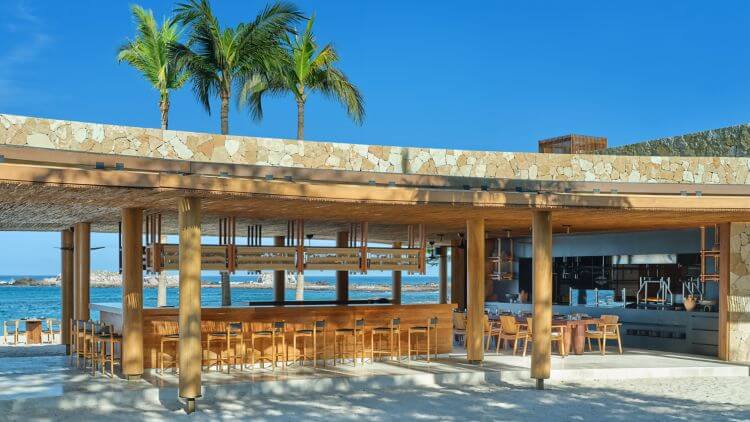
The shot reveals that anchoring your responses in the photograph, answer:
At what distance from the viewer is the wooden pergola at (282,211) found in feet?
33.1

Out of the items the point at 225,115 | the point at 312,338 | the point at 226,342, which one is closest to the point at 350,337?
the point at 312,338

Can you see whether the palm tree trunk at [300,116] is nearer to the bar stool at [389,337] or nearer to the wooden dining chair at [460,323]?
the wooden dining chair at [460,323]

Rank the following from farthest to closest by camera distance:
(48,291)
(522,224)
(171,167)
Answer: (48,291) < (522,224) < (171,167)

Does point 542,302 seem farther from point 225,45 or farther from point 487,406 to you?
point 225,45

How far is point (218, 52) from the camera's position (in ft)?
65.9

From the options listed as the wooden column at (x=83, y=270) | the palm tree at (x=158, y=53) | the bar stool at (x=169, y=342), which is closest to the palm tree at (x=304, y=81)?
the palm tree at (x=158, y=53)

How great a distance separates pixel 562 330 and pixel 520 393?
11.9 feet

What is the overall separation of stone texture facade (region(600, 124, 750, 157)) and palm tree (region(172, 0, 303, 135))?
31.3 feet

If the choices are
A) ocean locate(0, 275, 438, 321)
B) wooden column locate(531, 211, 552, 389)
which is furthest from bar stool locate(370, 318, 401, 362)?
ocean locate(0, 275, 438, 321)

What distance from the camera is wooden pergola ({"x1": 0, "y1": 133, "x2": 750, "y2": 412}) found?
10077 millimetres

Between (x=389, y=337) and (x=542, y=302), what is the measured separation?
3.65 metres

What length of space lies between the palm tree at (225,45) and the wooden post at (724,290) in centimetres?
1123

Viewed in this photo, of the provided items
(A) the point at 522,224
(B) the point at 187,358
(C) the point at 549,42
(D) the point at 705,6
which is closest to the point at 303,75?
(A) the point at 522,224

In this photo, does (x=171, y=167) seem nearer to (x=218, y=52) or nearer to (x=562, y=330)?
(x=562, y=330)
